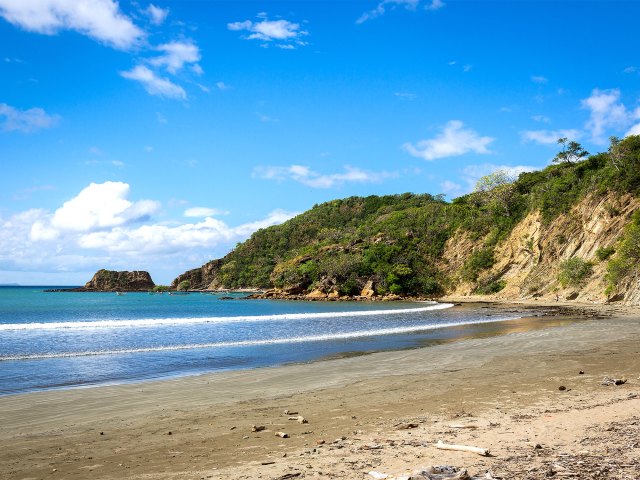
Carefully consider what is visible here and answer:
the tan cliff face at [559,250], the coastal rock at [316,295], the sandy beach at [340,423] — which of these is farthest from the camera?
the coastal rock at [316,295]

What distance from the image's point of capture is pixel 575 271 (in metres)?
52.9

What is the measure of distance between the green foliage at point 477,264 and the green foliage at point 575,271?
23278 millimetres

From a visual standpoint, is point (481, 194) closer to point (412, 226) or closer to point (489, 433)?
point (412, 226)

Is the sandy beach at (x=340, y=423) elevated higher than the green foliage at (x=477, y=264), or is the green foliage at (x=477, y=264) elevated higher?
the green foliage at (x=477, y=264)

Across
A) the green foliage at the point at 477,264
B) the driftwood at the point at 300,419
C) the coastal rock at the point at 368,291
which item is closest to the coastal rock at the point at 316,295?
the coastal rock at the point at 368,291

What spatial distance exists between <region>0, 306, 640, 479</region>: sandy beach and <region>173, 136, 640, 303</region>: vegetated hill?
124 ft

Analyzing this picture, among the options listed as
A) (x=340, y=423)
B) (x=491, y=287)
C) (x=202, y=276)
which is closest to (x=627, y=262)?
(x=491, y=287)

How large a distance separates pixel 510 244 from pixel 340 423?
73.9m

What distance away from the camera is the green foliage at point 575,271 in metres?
52.7

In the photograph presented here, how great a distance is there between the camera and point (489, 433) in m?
7.53

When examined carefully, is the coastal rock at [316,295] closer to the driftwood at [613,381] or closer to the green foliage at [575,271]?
the green foliage at [575,271]

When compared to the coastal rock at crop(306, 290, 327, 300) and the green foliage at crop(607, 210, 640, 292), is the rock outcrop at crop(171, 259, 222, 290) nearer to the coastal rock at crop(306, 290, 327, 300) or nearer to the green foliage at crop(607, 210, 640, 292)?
the coastal rock at crop(306, 290, 327, 300)

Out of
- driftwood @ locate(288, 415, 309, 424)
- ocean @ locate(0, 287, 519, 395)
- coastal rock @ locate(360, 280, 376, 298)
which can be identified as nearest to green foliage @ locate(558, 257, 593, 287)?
ocean @ locate(0, 287, 519, 395)

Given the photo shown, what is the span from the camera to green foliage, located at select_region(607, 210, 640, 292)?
42.0 m
